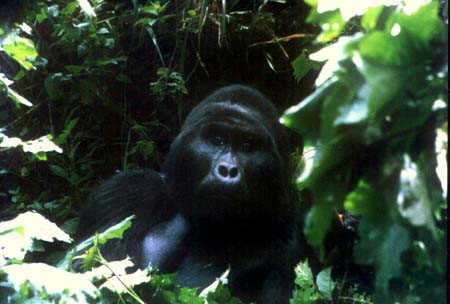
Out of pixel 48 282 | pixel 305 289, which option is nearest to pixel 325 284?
pixel 305 289

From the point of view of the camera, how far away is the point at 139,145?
143 inches

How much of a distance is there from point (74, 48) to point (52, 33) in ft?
0.53

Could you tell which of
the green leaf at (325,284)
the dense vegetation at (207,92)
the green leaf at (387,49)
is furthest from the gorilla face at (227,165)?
the green leaf at (387,49)

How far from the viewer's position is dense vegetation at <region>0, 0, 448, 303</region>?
0.70 meters

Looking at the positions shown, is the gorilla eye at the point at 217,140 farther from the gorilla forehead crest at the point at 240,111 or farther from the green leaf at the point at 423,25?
the green leaf at the point at 423,25

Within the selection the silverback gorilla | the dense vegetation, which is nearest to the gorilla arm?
the silverback gorilla

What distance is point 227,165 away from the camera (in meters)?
2.74

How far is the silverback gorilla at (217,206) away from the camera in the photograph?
2.75 metres

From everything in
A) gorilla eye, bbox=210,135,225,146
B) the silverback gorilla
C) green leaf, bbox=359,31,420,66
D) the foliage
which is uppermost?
green leaf, bbox=359,31,420,66

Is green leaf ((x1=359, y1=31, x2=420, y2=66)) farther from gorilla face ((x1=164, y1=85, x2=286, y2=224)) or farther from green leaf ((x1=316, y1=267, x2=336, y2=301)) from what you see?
gorilla face ((x1=164, y1=85, x2=286, y2=224))

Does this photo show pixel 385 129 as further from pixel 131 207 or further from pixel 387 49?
pixel 131 207

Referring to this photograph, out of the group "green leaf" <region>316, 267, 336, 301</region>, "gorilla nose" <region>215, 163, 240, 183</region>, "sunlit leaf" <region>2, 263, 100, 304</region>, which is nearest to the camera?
"sunlit leaf" <region>2, 263, 100, 304</region>

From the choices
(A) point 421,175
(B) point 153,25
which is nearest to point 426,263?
(A) point 421,175

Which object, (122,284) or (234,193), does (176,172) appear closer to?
(234,193)
